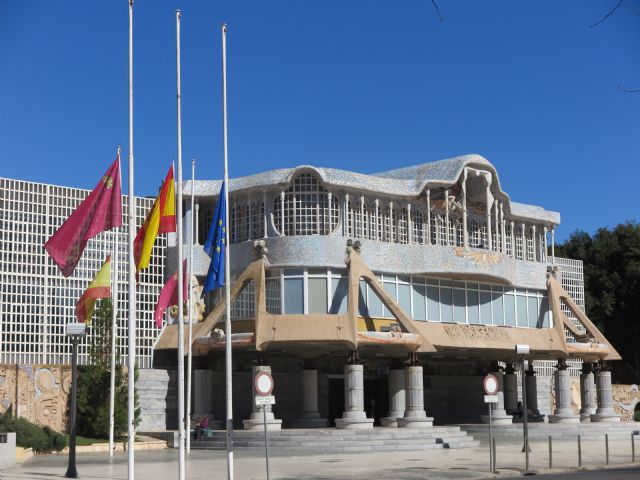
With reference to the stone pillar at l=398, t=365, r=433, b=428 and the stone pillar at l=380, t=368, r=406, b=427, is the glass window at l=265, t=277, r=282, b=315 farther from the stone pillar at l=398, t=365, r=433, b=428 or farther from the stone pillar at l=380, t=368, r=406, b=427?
the stone pillar at l=398, t=365, r=433, b=428

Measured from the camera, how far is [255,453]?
37.1 m

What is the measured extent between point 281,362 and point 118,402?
10.7 m

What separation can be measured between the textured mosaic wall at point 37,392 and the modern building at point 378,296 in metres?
6.02

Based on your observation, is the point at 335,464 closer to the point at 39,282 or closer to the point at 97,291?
the point at 97,291

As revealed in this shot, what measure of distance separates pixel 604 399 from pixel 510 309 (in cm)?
679

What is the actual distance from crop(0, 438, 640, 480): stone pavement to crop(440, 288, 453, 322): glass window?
9.78 metres

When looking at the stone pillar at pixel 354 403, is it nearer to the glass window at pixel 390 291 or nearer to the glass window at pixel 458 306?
the glass window at pixel 390 291

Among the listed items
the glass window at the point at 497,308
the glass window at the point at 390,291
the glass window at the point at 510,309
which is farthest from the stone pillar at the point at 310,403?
the glass window at the point at 510,309

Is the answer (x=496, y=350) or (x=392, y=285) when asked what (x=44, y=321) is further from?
(x=496, y=350)

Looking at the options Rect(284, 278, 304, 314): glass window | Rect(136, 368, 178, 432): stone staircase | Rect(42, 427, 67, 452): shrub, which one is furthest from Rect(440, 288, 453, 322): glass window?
Rect(42, 427, 67, 452): shrub

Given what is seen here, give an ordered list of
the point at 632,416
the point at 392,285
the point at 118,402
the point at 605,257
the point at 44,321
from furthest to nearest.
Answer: the point at 605,257
the point at 632,416
the point at 392,285
the point at 44,321
the point at 118,402

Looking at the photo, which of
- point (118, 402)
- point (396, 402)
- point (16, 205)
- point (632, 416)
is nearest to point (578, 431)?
point (396, 402)

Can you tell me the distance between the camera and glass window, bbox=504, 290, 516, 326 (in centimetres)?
5131

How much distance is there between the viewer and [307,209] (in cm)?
4506
